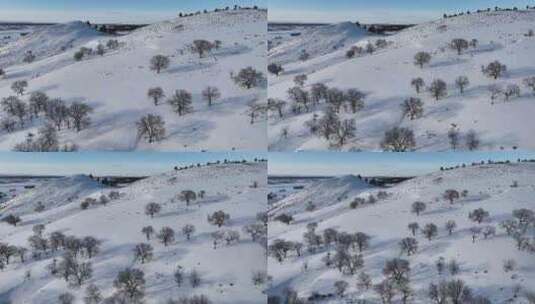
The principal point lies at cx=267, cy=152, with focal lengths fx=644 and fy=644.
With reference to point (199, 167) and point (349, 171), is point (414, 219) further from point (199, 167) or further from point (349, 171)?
point (199, 167)

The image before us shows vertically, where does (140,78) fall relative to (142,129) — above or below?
above

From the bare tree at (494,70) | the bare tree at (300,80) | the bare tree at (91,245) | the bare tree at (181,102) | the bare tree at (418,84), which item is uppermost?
the bare tree at (494,70)

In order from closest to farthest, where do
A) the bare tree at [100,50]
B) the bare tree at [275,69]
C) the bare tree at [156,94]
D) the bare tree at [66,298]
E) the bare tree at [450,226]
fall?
the bare tree at [66,298]
the bare tree at [450,226]
the bare tree at [156,94]
the bare tree at [275,69]
the bare tree at [100,50]

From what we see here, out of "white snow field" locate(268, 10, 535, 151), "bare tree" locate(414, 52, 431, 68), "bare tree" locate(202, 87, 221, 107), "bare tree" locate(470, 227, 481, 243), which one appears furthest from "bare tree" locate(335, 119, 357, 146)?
"bare tree" locate(470, 227, 481, 243)

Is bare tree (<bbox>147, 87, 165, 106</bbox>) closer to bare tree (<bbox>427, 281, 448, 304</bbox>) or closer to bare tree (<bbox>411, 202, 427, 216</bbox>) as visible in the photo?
bare tree (<bbox>411, 202, 427, 216</bbox>)

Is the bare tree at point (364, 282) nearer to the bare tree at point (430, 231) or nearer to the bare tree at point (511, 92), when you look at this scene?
the bare tree at point (430, 231)

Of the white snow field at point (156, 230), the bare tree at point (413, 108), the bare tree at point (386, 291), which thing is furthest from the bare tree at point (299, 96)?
the bare tree at point (386, 291)

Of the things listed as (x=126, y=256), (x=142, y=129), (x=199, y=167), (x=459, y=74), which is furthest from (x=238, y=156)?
(x=459, y=74)
